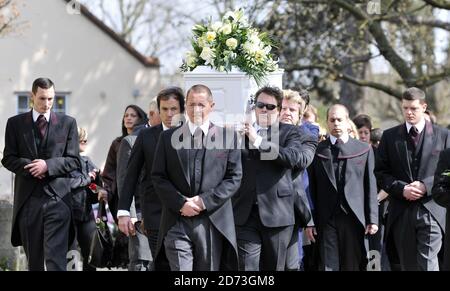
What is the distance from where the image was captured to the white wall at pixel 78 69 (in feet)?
94.0

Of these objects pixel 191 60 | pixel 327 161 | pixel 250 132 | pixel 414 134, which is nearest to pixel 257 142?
pixel 250 132

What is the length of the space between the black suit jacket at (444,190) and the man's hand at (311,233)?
67.0 inches

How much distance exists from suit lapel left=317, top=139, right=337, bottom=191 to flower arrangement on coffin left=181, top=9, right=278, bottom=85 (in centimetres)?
118

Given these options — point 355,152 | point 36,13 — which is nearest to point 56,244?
point 355,152

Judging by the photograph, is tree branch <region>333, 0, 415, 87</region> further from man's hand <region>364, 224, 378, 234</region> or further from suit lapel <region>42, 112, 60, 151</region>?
suit lapel <region>42, 112, 60, 151</region>

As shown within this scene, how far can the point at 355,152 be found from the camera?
10883 mm

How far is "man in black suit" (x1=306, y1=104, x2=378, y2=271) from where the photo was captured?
10.7 metres

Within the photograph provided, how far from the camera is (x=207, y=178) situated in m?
8.62

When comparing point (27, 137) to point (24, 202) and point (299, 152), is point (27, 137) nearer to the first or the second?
point (24, 202)

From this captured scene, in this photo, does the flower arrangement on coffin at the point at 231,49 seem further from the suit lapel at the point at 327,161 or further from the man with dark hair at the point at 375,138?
the man with dark hair at the point at 375,138

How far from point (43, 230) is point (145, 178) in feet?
5.24

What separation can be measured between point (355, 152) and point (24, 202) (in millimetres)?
3725

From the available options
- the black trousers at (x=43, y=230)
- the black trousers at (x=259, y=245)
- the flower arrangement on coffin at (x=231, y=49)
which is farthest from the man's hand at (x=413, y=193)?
the black trousers at (x=43, y=230)
